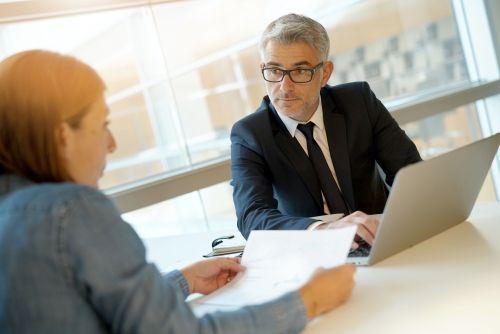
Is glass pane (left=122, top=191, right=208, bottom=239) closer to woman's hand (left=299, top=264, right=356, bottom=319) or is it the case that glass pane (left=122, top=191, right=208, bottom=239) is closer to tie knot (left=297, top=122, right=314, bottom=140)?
tie knot (left=297, top=122, right=314, bottom=140)

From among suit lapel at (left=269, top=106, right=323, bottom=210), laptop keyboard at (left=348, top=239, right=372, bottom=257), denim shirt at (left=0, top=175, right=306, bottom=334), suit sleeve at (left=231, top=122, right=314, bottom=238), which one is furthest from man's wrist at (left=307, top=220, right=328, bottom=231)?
denim shirt at (left=0, top=175, right=306, bottom=334)

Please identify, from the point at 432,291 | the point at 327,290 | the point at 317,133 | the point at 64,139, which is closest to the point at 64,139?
the point at 64,139

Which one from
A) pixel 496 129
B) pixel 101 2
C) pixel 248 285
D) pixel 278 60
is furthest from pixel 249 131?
pixel 496 129

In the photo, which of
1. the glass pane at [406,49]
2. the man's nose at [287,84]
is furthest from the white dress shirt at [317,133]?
the glass pane at [406,49]

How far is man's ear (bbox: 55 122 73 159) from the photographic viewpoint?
963 mm

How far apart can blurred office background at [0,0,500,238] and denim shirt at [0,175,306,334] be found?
178cm

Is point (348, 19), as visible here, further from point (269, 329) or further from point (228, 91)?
point (269, 329)

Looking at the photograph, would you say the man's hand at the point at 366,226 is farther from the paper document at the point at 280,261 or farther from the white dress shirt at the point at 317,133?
the white dress shirt at the point at 317,133

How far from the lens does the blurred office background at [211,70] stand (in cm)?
321

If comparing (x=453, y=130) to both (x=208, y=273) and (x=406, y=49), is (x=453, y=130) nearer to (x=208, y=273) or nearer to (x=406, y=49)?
(x=406, y=49)

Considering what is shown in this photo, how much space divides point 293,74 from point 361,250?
88cm

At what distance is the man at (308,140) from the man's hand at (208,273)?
0.59 metres

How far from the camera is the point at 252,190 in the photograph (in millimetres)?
2021

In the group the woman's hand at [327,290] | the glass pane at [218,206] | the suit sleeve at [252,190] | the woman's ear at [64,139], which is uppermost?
the woman's ear at [64,139]
